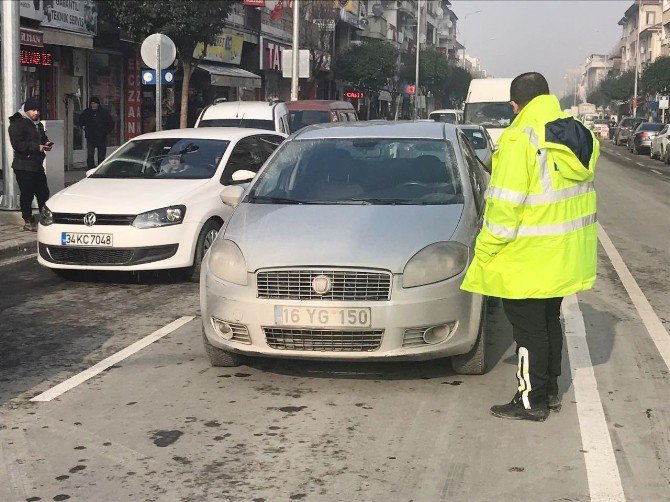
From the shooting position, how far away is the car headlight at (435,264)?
5723 millimetres

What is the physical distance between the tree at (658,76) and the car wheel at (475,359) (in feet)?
233

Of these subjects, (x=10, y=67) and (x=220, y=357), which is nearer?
(x=220, y=357)

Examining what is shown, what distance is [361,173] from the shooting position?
7.11 meters

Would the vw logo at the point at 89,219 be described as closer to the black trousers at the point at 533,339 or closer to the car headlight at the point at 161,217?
the car headlight at the point at 161,217

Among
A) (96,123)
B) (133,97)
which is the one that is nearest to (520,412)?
(96,123)

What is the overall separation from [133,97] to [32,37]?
821cm

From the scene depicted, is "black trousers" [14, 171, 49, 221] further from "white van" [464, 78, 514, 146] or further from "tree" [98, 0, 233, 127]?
"white van" [464, 78, 514, 146]

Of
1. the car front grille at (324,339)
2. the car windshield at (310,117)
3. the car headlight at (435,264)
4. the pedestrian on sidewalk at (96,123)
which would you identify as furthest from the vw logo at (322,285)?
the pedestrian on sidewalk at (96,123)

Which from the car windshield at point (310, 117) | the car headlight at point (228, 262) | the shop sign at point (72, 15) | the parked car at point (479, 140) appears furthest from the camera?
the shop sign at point (72, 15)

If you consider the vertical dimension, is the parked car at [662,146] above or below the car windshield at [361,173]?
below

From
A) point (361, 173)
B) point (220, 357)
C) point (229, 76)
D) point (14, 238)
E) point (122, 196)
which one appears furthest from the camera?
point (229, 76)

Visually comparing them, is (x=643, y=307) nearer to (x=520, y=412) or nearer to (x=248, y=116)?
(x=520, y=412)

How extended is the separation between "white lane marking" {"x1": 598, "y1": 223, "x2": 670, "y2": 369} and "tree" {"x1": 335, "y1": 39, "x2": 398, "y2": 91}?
152ft

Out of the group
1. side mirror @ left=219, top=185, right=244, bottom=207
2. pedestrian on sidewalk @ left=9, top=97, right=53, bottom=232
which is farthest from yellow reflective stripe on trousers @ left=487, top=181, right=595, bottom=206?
pedestrian on sidewalk @ left=9, top=97, right=53, bottom=232
